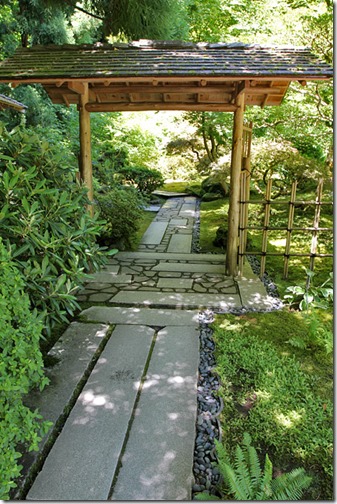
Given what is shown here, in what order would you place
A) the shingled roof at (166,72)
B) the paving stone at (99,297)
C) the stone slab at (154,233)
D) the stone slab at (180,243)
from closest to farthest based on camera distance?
the shingled roof at (166,72), the paving stone at (99,297), the stone slab at (180,243), the stone slab at (154,233)

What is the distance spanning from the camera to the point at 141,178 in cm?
1320

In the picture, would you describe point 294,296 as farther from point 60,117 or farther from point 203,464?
point 60,117

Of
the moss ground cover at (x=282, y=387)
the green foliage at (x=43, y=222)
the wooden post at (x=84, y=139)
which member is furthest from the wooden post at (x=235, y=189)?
the green foliage at (x=43, y=222)

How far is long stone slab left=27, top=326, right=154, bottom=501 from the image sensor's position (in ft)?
7.63

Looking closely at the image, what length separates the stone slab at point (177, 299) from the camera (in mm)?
5082

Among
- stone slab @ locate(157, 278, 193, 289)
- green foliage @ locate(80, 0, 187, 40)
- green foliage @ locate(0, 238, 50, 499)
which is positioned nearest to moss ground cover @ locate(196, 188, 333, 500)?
stone slab @ locate(157, 278, 193, 289)

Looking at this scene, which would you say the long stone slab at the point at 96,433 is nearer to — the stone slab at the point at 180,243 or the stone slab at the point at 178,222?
the stone slab at the point at 180,243

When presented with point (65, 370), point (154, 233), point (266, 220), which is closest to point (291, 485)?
point (65, 370)

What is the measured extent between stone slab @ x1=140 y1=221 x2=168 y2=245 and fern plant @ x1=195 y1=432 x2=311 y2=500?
244 inches

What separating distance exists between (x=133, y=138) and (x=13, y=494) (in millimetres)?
13123

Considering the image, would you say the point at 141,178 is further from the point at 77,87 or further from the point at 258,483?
the point at 258,483

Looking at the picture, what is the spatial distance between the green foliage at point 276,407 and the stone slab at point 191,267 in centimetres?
245

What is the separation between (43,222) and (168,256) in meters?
4.12

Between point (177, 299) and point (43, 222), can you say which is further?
point (177, 299)
